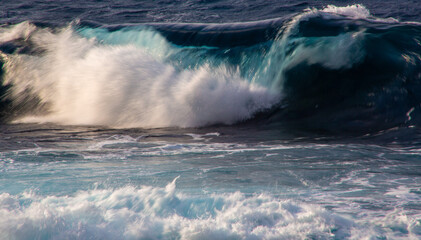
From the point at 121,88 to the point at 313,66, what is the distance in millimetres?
2833

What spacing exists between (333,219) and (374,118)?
11.8 feet

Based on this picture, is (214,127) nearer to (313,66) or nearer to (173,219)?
(313,66)

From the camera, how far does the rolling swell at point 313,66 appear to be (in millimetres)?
6234

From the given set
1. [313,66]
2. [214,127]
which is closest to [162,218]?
[214,127]

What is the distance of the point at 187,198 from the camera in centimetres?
293

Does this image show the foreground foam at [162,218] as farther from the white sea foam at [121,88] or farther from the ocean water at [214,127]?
the white sea foam at [121,88]

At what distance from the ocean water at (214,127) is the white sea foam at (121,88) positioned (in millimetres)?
22

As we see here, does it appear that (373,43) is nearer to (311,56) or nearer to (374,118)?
(311,56)

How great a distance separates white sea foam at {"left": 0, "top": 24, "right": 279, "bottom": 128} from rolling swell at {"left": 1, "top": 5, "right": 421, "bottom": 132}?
0.14 feet

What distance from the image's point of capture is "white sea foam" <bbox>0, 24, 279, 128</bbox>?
6723 millimetres

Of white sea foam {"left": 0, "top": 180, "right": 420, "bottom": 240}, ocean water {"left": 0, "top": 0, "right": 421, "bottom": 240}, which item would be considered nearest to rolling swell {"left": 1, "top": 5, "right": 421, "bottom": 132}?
ocean water {"left": 0, "top": 0, "right": 421, "bottom": 240}

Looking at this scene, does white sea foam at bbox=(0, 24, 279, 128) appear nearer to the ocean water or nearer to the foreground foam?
the ocean water

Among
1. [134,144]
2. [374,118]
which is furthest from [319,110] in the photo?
[134,144]

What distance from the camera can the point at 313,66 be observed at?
22.6 feet
